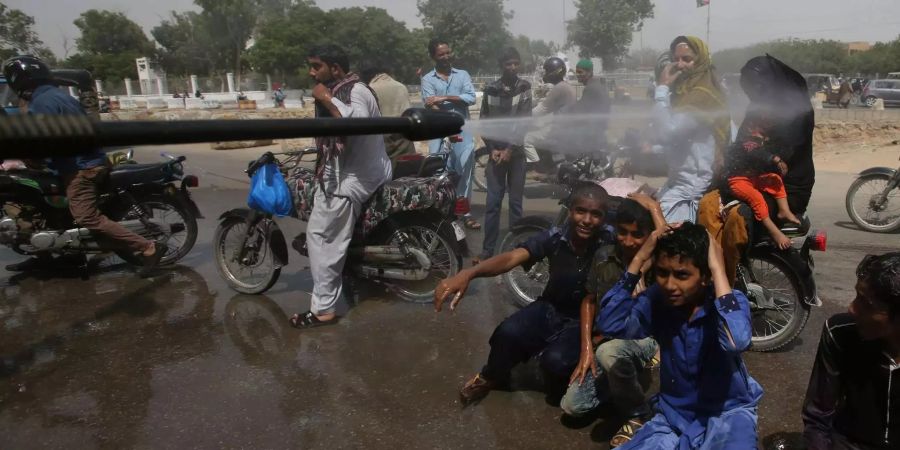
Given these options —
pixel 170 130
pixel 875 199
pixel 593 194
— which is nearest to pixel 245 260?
pixel 593 194

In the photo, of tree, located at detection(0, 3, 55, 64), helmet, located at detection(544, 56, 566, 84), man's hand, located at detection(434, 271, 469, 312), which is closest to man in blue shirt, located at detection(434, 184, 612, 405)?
man's hand, located at detection(434, 271, 469, 312)

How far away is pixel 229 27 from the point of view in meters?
61.4

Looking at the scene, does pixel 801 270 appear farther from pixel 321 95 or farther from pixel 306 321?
pixel 306 321

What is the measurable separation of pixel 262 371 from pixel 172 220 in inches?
104

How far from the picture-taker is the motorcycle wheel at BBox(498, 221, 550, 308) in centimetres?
457

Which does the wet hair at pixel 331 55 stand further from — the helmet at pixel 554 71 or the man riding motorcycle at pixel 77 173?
the helmet at pixel 554 71

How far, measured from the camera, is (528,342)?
3102mm

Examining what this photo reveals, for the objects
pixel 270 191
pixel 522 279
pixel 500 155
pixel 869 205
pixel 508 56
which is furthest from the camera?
pixel 869 205

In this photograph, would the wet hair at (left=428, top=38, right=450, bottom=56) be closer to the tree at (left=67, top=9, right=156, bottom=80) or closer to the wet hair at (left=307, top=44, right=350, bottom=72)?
the wet hair at (left=307, top=44, right=350, bottom=72)

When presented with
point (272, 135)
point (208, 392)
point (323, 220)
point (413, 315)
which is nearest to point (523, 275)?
point (413, 315)

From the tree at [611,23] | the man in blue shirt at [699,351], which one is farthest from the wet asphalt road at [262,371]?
the tree at [611,23]

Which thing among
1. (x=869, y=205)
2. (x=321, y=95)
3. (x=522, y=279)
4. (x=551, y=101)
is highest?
(x=321, y=95)

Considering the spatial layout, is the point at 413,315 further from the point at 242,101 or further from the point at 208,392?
the point at 242,101

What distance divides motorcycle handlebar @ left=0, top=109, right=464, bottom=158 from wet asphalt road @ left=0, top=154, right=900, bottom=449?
211cm
